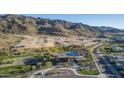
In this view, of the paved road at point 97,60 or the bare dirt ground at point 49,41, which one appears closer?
the paved road at point 97,60

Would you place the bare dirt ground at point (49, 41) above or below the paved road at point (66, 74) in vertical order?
above

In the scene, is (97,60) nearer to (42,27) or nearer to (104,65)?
(104,65)

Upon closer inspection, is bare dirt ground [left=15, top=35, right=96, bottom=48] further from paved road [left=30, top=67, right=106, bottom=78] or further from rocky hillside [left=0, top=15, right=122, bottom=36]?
paved road [left=30, top=67, right=106, bottom=78]

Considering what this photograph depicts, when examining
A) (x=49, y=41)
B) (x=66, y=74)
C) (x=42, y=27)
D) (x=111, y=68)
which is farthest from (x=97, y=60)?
(x=42, y=27)

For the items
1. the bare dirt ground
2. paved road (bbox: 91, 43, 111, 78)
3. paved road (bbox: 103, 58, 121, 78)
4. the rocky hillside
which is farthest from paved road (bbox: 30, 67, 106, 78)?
the rocky hillside

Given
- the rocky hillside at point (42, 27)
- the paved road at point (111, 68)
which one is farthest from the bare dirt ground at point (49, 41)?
the paved road at point (111, 68)

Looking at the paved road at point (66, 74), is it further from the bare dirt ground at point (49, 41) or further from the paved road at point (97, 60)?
the bare dirt ground at point (49, 41)

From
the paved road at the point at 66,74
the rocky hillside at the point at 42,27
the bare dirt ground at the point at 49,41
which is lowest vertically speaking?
the paved road at the point at 66,74

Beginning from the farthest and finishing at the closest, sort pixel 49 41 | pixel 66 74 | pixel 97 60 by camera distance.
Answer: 1. pixel 49 41
2. pixel 97 60
3. pixel 66 74

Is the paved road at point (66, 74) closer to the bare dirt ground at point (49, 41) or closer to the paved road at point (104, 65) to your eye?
the paved road at point (104, 65)
